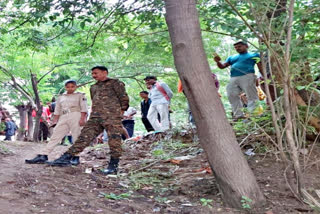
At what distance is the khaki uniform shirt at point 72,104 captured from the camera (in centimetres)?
660

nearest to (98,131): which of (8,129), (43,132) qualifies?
(43,132)

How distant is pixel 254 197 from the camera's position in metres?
3.94

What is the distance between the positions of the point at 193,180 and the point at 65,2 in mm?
3579

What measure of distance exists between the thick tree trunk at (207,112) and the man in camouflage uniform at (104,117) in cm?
201

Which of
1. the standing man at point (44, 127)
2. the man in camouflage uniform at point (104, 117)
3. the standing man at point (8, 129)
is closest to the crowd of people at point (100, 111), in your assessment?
the man in camouflage uniform at point (104, 117)

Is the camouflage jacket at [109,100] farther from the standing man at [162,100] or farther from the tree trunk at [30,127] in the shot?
the tree trunk at [30,127]

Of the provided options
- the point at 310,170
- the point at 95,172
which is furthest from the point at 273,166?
the point at 95,172

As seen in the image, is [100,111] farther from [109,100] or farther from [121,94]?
[121,94]

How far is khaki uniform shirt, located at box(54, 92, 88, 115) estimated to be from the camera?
21.7 feet

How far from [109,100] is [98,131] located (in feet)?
1.82

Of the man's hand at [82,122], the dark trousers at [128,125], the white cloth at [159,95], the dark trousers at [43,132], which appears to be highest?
Answer: the white cloth at [159,95]

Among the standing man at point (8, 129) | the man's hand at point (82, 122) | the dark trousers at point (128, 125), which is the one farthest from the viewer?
the standing man at point (8, 129)

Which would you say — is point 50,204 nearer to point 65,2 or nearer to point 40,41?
point 65,2

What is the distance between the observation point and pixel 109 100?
5.79 meters
